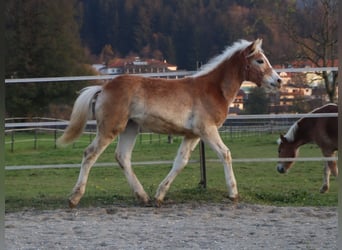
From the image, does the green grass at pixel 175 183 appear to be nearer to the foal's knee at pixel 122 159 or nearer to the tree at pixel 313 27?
the foal's knee at pixel 122 159

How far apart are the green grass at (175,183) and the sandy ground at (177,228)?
1.65 feet

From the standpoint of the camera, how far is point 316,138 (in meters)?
8.33

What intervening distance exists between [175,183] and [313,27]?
12500 mm

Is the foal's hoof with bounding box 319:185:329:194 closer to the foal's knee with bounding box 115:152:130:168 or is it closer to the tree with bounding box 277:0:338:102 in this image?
the foal's knee with bounding box 115:152:130:168

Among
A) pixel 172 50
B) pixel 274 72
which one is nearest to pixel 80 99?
pixel 274 72

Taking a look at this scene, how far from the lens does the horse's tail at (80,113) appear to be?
5789 millimetres

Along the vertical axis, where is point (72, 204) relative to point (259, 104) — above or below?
below

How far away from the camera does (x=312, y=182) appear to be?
29.3 ft

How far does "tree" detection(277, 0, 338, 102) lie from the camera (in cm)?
1800

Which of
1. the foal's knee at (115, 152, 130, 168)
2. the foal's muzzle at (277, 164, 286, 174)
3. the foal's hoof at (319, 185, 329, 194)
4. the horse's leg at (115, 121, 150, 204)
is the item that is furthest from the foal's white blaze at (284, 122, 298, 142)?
the foal's knee at (115, 152, 130, 168)

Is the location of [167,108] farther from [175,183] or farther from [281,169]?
[281,169]

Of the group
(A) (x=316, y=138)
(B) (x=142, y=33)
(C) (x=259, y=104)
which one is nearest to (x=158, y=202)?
(A) (x=316, y=138)

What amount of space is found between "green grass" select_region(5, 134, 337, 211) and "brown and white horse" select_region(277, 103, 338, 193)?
27cm

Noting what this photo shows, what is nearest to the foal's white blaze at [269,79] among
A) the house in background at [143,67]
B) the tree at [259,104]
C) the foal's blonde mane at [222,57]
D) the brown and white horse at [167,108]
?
the brown and white horse at [167,108]
